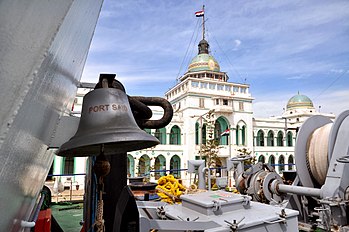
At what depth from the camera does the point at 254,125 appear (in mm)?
30094

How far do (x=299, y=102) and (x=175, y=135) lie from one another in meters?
27.8

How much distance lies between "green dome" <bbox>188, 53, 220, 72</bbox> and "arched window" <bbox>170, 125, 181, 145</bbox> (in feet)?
42.8

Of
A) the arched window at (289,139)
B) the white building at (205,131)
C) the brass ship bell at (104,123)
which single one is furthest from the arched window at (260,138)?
the brass ship bell at (104,123)

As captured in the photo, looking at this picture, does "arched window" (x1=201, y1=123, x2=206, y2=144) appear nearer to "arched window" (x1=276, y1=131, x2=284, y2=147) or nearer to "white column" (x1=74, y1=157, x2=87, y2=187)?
"arched window" (x1=276, y1=131, x2=284, y2=147)

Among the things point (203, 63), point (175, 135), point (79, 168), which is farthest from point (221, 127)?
point (79, 168)

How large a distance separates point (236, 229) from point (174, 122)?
23109mm

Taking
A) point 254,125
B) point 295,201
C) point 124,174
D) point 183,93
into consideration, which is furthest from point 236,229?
point 254,125

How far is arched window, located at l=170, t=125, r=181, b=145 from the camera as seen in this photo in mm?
26594

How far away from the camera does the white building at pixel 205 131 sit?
24.6 metres

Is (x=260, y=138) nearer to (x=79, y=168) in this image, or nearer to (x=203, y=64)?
(x=203, y=64)

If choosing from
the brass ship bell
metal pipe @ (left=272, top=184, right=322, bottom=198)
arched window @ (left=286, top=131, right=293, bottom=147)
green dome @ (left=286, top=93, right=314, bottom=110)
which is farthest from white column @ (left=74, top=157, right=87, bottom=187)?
green dome @ (left=286, top=93, right=314, bottom=110)

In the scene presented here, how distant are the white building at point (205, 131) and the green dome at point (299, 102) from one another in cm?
1066

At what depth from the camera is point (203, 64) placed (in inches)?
1449

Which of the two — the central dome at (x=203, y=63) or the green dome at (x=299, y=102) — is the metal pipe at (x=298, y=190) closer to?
the central dome at (x=203, y=63)
